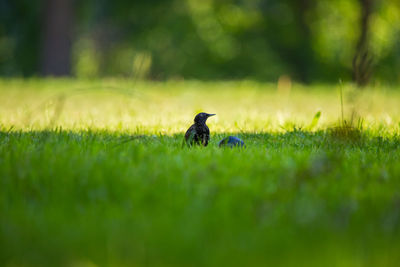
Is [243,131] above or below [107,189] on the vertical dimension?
above

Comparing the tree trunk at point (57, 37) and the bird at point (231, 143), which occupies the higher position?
the tree trunk at point (57, 37)

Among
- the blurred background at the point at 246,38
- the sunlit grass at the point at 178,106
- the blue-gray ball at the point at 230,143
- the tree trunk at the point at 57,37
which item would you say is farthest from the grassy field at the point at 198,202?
the blurred background at the point at 246,38

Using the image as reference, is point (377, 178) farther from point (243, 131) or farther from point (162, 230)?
point (243, 131)

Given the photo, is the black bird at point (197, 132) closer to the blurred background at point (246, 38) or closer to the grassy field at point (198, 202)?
the grassy field at point (198, 202)

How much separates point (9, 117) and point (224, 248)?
212 inches

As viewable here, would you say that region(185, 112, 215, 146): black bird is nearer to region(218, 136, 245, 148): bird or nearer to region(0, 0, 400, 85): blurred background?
region(218, 136, 245, 148): bird

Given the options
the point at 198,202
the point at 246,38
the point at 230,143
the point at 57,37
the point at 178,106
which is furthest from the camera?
the point at 246,38

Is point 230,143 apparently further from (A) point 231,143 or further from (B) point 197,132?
(B) point 197,132

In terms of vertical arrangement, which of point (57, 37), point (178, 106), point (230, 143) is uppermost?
point (57, 37)

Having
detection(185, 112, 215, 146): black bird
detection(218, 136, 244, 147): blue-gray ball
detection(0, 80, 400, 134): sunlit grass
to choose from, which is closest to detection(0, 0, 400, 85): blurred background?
detection(0, 80, 400, 134): sunlit grass

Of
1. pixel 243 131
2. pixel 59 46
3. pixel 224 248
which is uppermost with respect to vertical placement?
pixel 59 46

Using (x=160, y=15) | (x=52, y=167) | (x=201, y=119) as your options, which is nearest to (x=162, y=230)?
(x=52, y=167)

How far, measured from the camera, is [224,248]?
2062mm

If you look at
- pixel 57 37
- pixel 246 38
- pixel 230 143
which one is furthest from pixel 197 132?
pixel 246 38
